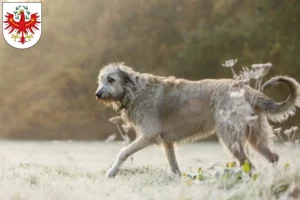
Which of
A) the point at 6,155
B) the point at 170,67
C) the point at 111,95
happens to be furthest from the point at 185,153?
the point at 6,155

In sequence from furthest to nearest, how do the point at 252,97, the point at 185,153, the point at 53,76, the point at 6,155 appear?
the point at 53,76, the point at 185,153, the point at 6,155, the point at 252,97

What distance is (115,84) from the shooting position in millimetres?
4344

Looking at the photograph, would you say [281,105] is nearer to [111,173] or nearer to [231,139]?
[231,139]

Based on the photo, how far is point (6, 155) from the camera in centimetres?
495

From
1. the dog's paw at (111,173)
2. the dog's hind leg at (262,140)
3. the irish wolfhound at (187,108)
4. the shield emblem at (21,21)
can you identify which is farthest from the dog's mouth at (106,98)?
the dog's hind leg at (262,140)

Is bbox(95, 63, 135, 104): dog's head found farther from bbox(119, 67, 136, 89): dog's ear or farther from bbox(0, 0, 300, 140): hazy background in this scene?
bbox(0, 0, 300, 140): hazy background

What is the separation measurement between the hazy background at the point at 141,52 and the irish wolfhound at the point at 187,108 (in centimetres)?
122

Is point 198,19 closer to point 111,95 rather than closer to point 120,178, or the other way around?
point 111,95

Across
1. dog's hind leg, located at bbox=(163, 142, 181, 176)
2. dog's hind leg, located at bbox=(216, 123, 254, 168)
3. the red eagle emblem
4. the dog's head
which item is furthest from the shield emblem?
dog's hind leg, located at bbox=(216, 123, 254, 168)

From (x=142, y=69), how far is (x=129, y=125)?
50.3 inches

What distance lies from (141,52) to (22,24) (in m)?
1.62

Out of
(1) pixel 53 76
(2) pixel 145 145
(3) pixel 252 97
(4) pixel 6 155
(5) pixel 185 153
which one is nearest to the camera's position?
(3) pixel 252 97

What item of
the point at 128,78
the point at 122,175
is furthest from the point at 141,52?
the point at 122,175

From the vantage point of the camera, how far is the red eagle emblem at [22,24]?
4.43 m
